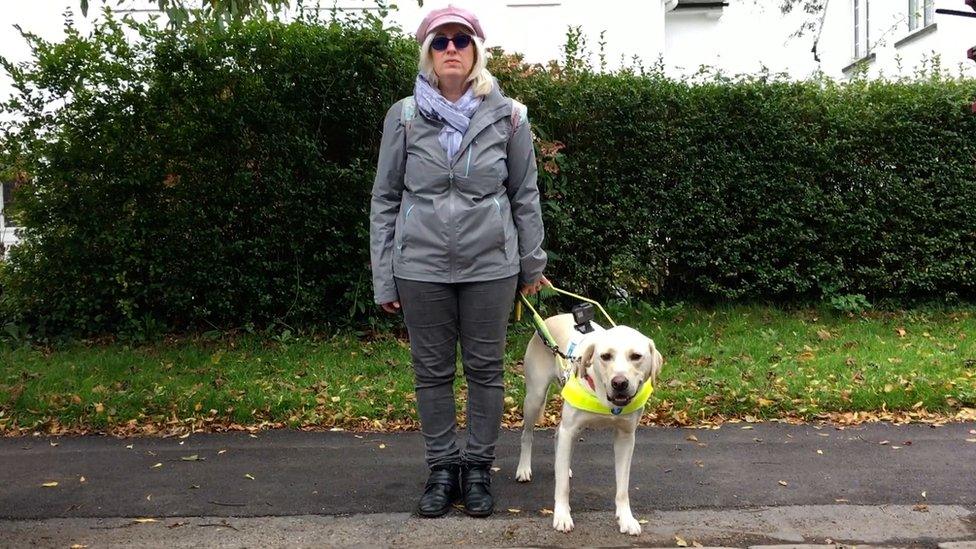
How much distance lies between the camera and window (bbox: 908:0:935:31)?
51.2ft

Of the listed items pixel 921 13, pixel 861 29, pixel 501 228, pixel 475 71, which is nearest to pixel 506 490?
pixel 501 228

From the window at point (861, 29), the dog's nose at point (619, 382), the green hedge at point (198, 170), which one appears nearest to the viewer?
the dog's nose at point (619, 382)

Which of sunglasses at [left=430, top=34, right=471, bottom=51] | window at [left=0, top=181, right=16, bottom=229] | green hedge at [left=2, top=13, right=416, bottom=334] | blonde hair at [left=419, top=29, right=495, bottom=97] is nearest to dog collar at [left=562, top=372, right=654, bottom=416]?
blonde hair at [left=419, top=29, right=495, bottom=97]

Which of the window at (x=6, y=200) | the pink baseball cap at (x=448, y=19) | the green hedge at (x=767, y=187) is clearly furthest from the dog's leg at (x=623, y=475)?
the window at (x=6, y=200)

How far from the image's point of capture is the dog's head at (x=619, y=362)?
340 centimetres

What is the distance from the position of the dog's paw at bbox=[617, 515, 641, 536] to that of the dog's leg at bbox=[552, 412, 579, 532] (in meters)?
0.22

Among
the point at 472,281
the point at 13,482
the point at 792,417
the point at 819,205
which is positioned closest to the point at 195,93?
the point at 13,482

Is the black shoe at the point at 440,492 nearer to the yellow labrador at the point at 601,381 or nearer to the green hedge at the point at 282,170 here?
the yellow labrador at the point at 601,381

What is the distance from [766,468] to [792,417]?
121cm

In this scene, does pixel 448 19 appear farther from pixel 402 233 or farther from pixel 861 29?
pixel 861 29

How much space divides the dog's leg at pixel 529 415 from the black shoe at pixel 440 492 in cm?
42

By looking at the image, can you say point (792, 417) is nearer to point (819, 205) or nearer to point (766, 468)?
point (766, 468)

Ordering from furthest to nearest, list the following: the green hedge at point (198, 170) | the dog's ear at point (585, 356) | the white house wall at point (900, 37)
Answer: the white house wall at point (900, 37) < the green hedge at point (198, 170) < the dog's ear at point (585, 356)

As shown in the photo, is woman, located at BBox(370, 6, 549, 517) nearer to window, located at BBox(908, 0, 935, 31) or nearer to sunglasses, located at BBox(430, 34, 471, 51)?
sunglasses, located at BBox(430, 34, 471, 51)
